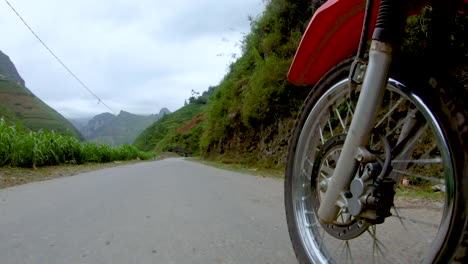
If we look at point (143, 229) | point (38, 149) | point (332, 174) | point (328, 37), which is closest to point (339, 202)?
point (332, 174)

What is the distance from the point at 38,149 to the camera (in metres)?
8.42

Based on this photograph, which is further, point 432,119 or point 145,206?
point 145,206

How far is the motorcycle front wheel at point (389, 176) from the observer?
3.09 feet

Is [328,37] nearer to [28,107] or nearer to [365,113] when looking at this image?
[365,113]

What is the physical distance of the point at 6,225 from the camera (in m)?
2.46

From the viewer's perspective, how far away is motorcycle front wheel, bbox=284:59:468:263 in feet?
3.09

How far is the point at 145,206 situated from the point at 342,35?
2274 millimetres

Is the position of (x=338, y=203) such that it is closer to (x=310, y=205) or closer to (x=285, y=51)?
(x=310, y=205)

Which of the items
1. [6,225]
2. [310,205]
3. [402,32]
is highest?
[402,32]

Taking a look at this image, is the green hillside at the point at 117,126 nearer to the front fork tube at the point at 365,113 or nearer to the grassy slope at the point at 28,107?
the grassy slope at the point at 28,107

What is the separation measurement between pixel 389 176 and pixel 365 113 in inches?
12.3

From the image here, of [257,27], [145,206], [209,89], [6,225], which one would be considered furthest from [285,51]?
[209,89]

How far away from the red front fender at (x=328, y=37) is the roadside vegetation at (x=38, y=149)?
7377 mm

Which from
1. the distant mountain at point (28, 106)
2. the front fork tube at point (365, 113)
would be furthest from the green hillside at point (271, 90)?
the distant mountain at point (28, 106)
